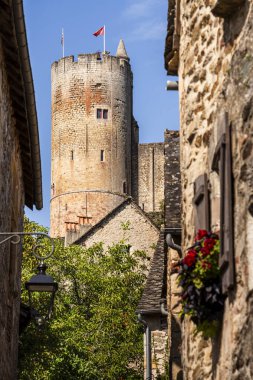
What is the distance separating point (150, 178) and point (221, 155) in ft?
209

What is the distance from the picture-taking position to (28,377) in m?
23.4

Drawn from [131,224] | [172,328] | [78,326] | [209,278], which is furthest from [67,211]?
[209,278]

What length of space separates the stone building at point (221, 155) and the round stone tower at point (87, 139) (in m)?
56.1

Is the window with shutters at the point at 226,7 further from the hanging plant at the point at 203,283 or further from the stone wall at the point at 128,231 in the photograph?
the stone wall at the point at 128,231

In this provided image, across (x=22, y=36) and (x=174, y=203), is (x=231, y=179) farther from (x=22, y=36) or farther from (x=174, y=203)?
(x=174, y=203)

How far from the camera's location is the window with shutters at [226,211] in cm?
668

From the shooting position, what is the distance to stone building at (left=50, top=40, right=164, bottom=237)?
65.8 m

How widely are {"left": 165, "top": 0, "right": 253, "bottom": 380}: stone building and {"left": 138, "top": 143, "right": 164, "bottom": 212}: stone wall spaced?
6051cm

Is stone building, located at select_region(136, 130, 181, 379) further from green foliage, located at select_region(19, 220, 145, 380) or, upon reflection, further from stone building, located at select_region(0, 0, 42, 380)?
green foliage, located at select_region(19, 220, 145, 380)

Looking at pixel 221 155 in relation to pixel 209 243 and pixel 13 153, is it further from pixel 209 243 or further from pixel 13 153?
pixel 13 153

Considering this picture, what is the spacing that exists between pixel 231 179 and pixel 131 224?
41814 mm

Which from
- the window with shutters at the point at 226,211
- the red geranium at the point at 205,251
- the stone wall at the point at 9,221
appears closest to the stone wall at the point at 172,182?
the stone wall at the point at 9,221

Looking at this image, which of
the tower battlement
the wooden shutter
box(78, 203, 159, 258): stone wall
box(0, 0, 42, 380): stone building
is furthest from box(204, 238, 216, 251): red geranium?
the tower battlement

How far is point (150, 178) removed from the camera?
70812 millimetres
